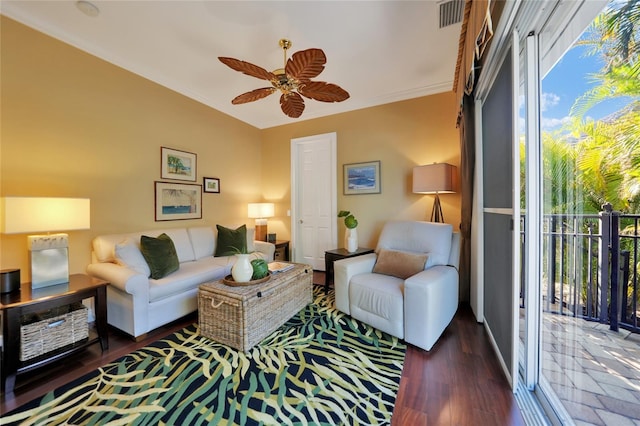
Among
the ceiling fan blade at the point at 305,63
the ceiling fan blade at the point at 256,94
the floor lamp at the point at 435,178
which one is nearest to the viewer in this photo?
the ceiling fan blade at the point at 305,63

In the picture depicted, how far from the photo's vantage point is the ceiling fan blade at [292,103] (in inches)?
89.7

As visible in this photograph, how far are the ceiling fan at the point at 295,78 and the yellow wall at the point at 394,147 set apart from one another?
1469 mm

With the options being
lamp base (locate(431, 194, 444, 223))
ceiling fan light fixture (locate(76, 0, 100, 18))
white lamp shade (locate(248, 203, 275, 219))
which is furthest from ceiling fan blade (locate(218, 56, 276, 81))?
white lamp shade (locate(248, 203, 275, 219))

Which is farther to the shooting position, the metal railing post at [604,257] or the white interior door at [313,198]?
the white interior door at [313,198]

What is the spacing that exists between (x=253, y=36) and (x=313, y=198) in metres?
2.44

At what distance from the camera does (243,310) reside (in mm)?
1856

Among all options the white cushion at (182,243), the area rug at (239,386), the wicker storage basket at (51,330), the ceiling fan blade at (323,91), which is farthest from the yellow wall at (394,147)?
the wicker storage basket at (51,330)

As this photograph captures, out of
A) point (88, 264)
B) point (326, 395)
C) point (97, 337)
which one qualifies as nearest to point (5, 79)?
point (88, 264)

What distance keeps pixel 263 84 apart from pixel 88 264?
2834 millimetres

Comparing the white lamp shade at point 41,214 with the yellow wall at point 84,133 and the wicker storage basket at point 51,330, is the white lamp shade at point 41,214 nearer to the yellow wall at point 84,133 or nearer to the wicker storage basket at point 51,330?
the yellow wall at point 84,133

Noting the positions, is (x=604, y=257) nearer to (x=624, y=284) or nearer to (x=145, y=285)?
(x=624, y=284)

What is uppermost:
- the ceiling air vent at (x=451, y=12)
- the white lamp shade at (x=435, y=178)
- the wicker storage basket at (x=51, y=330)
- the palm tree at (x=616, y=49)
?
the ceiling air vent at (x=451, y=12)

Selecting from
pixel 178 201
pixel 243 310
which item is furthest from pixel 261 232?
pixel 243 310

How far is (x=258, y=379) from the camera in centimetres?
160
